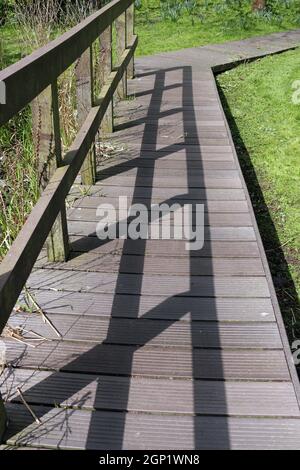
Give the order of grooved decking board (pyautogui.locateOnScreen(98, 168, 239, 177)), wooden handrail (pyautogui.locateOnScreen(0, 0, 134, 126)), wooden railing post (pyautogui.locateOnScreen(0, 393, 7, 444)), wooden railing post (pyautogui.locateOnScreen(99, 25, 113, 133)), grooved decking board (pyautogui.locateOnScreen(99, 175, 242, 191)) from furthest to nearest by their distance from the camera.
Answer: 1. wooden railing post (pyautogui.locateOnScreen(99, 25, 113, 133))
2. grooved decking board (pyautogui.locateOnScreen(98, 168, 239, 177))
3. grooved decking board (pyautogui.locateOnScreen(99, 175, 242, 191))
4. wooden railing post (pyautogui.locateOnScreen(0, 393, 7, 444))
5. wooden handrail (pyautogui.locateOnScreen(0, 0, 134, 126))

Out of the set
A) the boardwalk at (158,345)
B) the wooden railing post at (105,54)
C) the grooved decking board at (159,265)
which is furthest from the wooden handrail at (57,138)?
the wooden railing post at (105,54)

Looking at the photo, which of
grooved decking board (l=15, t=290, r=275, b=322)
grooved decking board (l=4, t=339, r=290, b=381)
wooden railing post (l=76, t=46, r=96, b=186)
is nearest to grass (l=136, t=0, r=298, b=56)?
wooden railing post (l=76, t=46, r=96, b=186)

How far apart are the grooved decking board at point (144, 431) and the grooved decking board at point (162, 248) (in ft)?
4.22

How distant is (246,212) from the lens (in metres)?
3.72

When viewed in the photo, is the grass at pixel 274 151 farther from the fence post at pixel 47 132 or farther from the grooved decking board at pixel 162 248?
the fence post at pixel 47 132

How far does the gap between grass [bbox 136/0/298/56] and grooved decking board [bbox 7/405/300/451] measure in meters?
8.77

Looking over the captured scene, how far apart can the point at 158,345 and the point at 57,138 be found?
112cm

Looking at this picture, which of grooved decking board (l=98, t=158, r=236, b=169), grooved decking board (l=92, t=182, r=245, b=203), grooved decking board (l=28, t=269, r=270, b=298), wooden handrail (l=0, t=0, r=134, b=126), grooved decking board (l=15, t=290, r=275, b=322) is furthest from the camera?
grooved decking board (l=98, t=158, r=236, b=169)

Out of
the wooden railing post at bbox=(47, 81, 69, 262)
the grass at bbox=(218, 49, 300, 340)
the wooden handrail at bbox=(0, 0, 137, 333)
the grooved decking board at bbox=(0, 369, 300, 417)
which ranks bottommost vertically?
the grass at bbox=(218, 49, 300, 340)

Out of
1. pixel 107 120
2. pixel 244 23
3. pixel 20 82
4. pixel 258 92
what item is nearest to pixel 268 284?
pixel 20 82

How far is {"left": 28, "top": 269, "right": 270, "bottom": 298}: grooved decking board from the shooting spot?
9.30 feet

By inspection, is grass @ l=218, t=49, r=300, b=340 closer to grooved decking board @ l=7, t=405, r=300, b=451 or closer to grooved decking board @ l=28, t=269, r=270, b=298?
grooved decking board @ l=28, t=269, r=270, b=298

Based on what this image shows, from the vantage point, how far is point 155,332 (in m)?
2.53

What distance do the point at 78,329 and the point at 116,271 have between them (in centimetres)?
57
